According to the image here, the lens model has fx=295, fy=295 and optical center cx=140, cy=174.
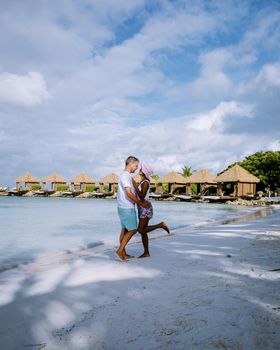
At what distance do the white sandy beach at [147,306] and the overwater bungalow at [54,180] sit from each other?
1703 inches

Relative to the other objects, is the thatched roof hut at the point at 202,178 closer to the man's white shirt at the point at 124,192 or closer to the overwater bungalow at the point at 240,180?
the overwater bungalow at the point at 240,180

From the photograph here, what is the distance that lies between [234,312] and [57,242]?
6.39 meters

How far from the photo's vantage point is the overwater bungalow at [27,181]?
4656 cm

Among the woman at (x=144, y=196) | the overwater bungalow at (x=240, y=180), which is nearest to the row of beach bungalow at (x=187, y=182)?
the overwater bungalow at (x=240, y=180)

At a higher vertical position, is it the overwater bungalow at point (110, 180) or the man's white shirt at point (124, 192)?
the overwater bungalow at point (110, 180)

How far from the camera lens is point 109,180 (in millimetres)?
41344

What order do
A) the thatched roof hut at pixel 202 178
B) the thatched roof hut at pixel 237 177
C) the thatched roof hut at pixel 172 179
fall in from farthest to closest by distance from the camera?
the thatched roof hut at pixel 172 179 < the thatched roof hut at pixel 202 178 < the thatched roof hut at pixel 237 177

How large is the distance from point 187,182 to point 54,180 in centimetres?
2121

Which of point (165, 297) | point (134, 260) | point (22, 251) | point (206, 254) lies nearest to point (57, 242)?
point (22, 251)

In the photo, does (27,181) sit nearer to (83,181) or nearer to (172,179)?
(83,181)

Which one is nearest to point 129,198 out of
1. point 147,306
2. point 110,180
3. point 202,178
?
point 147,306

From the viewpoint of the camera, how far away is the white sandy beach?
1.75 m

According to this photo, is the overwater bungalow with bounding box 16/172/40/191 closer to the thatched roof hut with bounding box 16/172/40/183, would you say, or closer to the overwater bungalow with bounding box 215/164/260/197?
the thatched roof hut with bounding box 16/172/40/183

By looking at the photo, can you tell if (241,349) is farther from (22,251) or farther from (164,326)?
(22,251)
